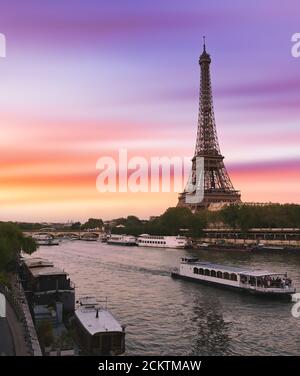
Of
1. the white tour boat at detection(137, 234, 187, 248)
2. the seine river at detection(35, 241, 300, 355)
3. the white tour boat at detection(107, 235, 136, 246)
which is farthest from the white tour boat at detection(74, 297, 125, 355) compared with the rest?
the white tour boat at detection(107, 235, 136, 246)

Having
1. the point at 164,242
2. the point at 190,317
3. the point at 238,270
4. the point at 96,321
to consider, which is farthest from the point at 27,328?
the point at 164,242

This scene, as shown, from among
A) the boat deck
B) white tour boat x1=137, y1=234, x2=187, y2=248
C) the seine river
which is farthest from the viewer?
white tour boat x1=137, y1=234, x2=187, y2=248

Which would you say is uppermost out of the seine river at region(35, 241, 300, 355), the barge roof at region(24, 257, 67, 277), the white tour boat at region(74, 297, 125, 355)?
the barge roof at region(24, 257, 67, 277)

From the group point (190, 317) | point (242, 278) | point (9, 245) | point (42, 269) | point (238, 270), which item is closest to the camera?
point (190, 317)

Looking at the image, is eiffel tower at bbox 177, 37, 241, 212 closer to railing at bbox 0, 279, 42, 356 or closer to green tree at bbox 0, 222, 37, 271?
green tree at bbox 0, 222, 37, 271

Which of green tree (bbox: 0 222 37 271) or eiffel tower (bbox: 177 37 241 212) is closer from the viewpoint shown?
green tree (bbox: 0 222 37 271)

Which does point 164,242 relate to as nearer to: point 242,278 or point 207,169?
point 207,169
